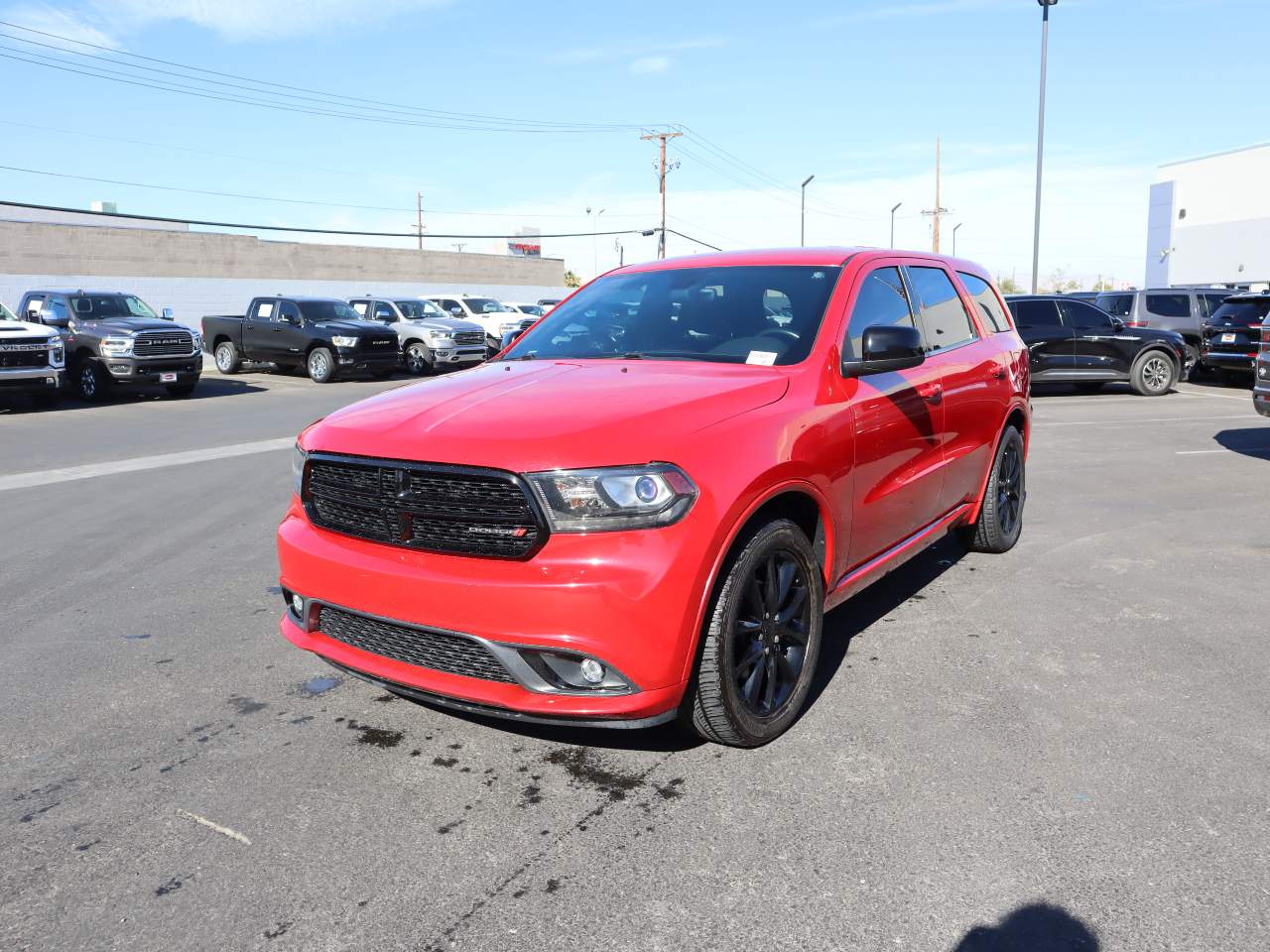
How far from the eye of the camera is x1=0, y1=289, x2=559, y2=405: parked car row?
16578 millimetres

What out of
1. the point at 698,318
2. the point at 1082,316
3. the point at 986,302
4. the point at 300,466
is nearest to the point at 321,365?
the point at 1082,316

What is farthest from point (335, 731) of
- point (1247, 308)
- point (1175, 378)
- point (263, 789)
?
point (1247, 308)

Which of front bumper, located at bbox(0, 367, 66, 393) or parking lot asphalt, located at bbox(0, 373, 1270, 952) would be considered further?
front bumper, located at bbox(0, 367, 66, 393)

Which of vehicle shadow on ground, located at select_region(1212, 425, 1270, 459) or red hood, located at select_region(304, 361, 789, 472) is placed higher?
Answer: red hood, located at select_region(304, 361, 789, 472)

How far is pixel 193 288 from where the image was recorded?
3925 centimetres

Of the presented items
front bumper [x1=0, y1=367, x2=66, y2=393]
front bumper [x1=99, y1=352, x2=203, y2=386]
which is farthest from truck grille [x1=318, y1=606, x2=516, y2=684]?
front bumper [x1=99, y1=352, x2=203, y2=386]

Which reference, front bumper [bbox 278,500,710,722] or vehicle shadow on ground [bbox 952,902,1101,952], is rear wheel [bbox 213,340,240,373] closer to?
front bumper [bbox 278,500,710,722]

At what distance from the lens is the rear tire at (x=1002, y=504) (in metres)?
5.96

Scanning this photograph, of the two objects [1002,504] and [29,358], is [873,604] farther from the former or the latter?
[29,358]

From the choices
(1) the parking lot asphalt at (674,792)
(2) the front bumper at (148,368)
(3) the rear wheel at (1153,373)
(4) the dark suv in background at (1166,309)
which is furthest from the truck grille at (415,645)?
(4) the dark suv in background at (1166,309)

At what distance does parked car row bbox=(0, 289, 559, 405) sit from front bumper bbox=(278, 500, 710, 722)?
14.8 m

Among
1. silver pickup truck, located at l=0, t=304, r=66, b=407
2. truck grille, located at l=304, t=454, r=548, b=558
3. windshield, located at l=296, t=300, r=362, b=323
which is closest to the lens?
truck grille, located at l=304, t=454, r=548, b=558

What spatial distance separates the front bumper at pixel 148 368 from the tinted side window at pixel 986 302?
1595cm

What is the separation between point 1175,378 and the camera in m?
17.7
